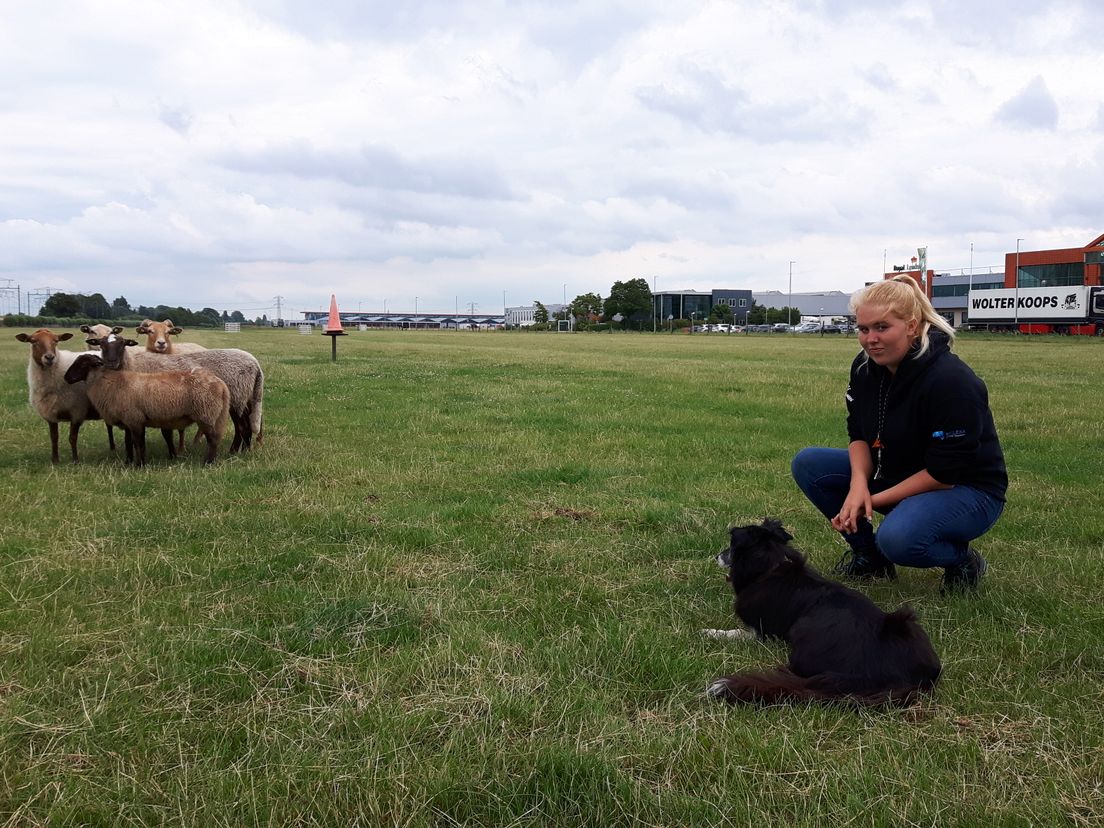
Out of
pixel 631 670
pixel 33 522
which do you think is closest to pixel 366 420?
pixel 33 522

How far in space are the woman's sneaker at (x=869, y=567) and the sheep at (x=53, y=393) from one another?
8.58 m

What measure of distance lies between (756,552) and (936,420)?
136cm

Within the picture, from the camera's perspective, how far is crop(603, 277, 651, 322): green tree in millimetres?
130500

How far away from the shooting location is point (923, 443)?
503 centimetres

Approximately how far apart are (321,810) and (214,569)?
291cm

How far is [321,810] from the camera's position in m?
2.75

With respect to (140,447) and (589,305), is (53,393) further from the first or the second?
(589,305)

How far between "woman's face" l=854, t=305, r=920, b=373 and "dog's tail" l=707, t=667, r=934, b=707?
2.06 m

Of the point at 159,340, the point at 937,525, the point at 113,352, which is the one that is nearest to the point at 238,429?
the point at 113,352

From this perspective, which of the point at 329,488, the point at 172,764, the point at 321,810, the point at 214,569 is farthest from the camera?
the point at 329,488

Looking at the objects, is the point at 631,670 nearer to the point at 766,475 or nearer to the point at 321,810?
the point at 321,810

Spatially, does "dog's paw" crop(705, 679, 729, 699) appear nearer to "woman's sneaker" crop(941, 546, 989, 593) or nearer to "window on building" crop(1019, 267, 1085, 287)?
"woman's sneaker" crop(941, 546, 989, 593)

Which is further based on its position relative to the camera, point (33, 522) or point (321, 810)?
point (33, 522)

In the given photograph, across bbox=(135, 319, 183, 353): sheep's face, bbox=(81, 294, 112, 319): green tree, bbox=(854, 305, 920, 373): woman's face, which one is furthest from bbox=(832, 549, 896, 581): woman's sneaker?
bbox=(81, 294, 112, 319): green tree
